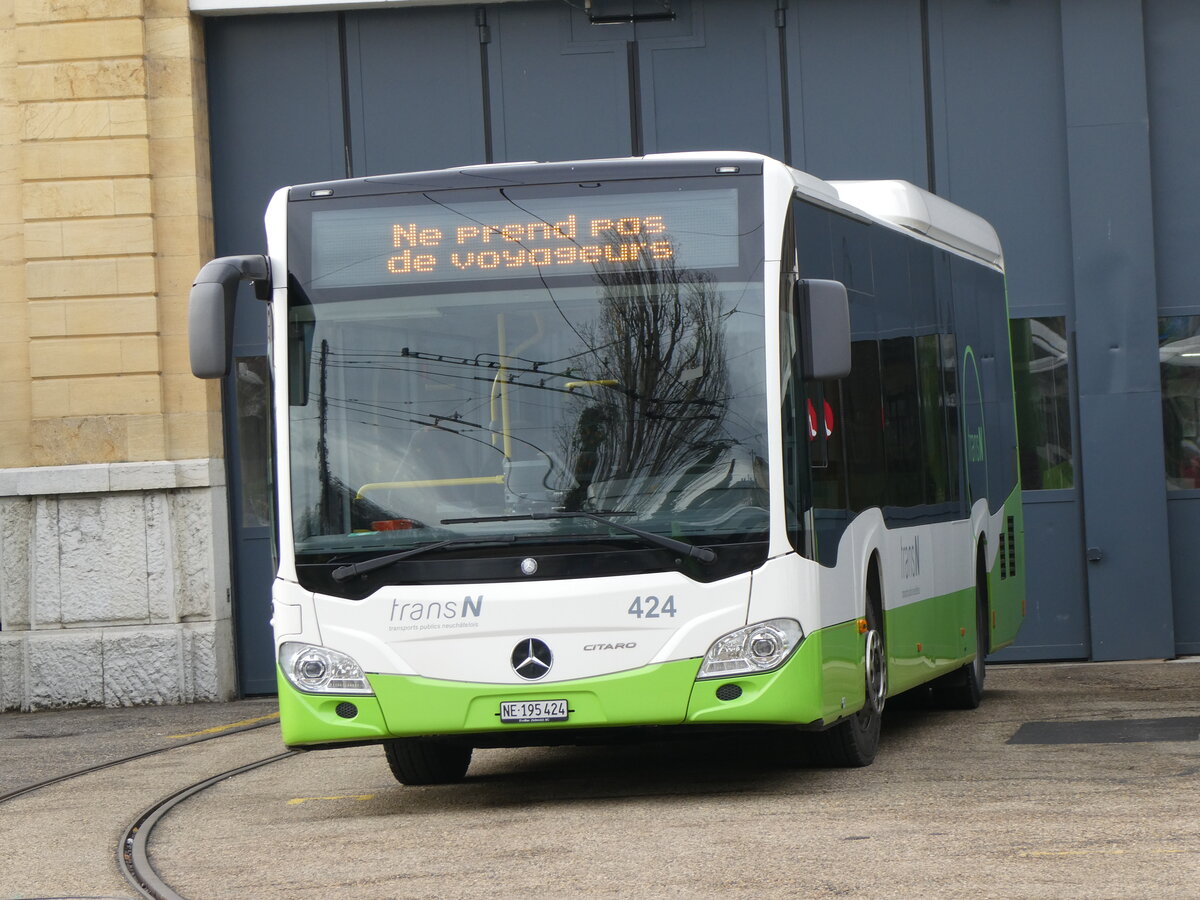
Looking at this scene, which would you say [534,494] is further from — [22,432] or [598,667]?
[22,432]

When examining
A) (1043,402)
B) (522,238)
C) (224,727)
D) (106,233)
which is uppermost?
(106,233)

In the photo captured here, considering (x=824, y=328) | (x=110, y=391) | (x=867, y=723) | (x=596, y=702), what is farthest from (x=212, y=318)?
A: (x=110, y=391)

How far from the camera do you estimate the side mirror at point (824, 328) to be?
8.77 metres

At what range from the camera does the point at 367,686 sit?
28.7ft

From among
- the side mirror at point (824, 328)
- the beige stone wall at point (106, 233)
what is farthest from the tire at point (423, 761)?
the beige stone wall at point (106, 233)

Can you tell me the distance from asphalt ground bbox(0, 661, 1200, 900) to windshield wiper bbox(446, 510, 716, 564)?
3.45ft

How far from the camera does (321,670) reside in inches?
347

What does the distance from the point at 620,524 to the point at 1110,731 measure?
151 inches

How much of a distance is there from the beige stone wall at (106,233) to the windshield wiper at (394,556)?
8.41 m

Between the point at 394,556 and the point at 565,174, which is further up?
the point at 565,174

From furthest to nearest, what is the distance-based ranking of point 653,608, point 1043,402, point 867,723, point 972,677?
point 1043,402 → point 972,677 → point 867,723 → point 653,608

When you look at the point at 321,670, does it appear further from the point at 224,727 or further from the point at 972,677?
the point at 224,727

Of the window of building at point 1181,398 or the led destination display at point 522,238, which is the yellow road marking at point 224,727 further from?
the window of building at point 1181,398

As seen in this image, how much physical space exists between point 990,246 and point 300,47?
6306 millimetres
